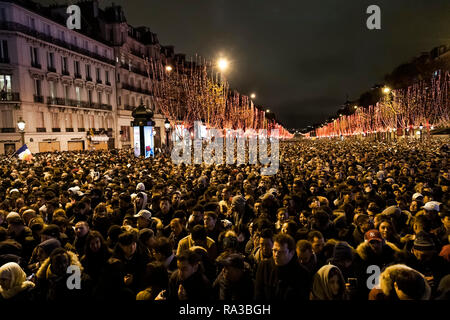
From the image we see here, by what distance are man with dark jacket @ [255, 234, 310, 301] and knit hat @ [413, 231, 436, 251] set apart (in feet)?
5.47

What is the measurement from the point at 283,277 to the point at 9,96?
3766 centimetres

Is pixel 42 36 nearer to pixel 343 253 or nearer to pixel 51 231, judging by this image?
pixel 51 231

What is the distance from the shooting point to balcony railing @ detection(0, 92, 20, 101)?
→ 32.9 m

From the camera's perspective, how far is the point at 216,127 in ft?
197

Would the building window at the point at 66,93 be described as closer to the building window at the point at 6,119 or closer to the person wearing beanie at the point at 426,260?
the building window at the point at 6,119

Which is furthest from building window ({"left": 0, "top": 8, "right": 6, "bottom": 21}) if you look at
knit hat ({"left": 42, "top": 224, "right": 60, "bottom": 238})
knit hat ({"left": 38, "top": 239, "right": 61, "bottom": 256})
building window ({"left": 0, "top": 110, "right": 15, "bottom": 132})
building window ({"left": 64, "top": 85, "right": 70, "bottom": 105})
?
knit hat ({"left": 38, "top": 239, "right": 61, "bottom": 256})

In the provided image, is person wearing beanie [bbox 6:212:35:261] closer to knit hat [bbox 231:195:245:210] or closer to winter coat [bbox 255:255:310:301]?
knit hat [bbox 231:195:245:210]

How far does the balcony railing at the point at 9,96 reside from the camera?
32875 mm

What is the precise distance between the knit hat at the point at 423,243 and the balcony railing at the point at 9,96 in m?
37.9

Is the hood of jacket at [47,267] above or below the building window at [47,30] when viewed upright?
below

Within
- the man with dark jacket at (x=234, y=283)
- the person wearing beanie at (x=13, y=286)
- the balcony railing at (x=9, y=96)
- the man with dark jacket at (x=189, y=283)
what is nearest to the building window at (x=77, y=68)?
the balcony railing at (x=9, y=96)

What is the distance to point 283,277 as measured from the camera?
3.65m

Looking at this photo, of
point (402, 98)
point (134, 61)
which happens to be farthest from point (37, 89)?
point (402, 98)
